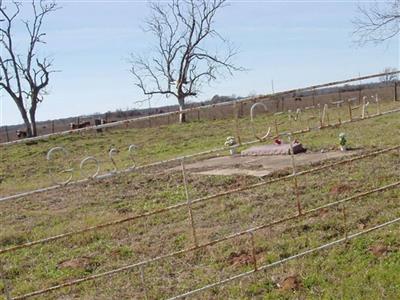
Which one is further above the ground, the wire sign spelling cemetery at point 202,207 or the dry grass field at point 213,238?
the wire sign spelling cemetery at point 202,207

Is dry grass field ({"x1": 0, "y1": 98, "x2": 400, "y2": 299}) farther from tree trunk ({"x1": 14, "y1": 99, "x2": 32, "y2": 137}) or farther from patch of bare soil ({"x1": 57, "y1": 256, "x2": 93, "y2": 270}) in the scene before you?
tree trunk ({"x1": 14, "y1": 99, "x2": 32, "y2": 137})

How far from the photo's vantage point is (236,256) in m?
4.02

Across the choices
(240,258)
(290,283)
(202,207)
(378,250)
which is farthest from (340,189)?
(290,283)

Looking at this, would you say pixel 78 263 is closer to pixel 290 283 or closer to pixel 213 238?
pixel 213 238

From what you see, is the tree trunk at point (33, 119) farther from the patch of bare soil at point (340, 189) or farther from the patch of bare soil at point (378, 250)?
the patch of bare soil at point (378, 250)

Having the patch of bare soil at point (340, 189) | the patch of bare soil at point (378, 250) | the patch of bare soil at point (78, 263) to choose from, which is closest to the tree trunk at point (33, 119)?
the patch of bare soil at point (340, 189)

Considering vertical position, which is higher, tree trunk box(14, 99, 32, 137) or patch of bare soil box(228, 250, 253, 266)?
tree trunk box(14, 99, 32, 137)

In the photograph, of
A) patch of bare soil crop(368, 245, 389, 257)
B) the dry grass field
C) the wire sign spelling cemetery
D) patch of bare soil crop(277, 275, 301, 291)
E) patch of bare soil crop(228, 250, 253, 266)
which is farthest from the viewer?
patch of bare soil crop(228, 250, 253, 266)

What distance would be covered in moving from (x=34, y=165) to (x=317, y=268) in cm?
1278

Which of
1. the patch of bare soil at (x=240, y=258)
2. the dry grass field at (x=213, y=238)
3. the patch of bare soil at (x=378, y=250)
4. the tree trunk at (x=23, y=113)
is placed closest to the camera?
the dry grass field at (x=213, y=238)

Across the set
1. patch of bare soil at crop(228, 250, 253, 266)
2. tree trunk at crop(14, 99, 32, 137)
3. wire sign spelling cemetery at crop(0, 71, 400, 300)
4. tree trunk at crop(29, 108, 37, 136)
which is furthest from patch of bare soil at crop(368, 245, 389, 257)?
tree trunk at crop(14, 99, 32, 137)

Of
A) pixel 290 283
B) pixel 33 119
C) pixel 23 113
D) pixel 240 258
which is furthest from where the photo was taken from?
pixel 23 113

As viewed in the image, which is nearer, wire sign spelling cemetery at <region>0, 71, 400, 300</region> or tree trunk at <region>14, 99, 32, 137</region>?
wire sign spelling cemetery at <region>0, 71, 400, 300</region>

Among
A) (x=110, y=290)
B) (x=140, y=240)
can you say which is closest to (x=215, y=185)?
(x=140, y=240)
